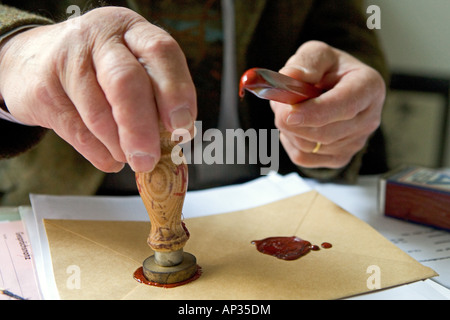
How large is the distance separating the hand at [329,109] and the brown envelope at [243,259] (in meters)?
0.11

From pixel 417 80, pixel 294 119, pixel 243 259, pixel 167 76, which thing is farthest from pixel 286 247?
pixel 417 80

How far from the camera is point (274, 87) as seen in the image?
0.52m

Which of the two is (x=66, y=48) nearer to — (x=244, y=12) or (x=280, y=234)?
(x=280, y=234)

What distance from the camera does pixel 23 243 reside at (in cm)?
57

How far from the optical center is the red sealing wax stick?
0.49m

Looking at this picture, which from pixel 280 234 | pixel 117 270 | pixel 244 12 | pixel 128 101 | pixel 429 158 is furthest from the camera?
pixel 429 158

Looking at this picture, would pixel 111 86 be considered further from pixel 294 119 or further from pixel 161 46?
pixel 294 119

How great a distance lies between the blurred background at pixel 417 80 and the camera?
160cm

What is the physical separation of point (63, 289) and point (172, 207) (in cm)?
14

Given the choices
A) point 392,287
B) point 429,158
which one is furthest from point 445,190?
point 429,158

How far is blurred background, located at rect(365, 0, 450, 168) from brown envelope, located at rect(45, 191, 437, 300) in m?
1.07

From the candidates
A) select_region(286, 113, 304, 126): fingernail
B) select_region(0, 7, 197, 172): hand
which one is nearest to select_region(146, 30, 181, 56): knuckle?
select_region(0, 7, 197, 172): hand

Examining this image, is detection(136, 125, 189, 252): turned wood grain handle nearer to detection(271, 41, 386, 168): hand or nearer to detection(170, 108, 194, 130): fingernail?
detection(170, 108, 194, 130): fingernail

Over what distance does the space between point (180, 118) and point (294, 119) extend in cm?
23
